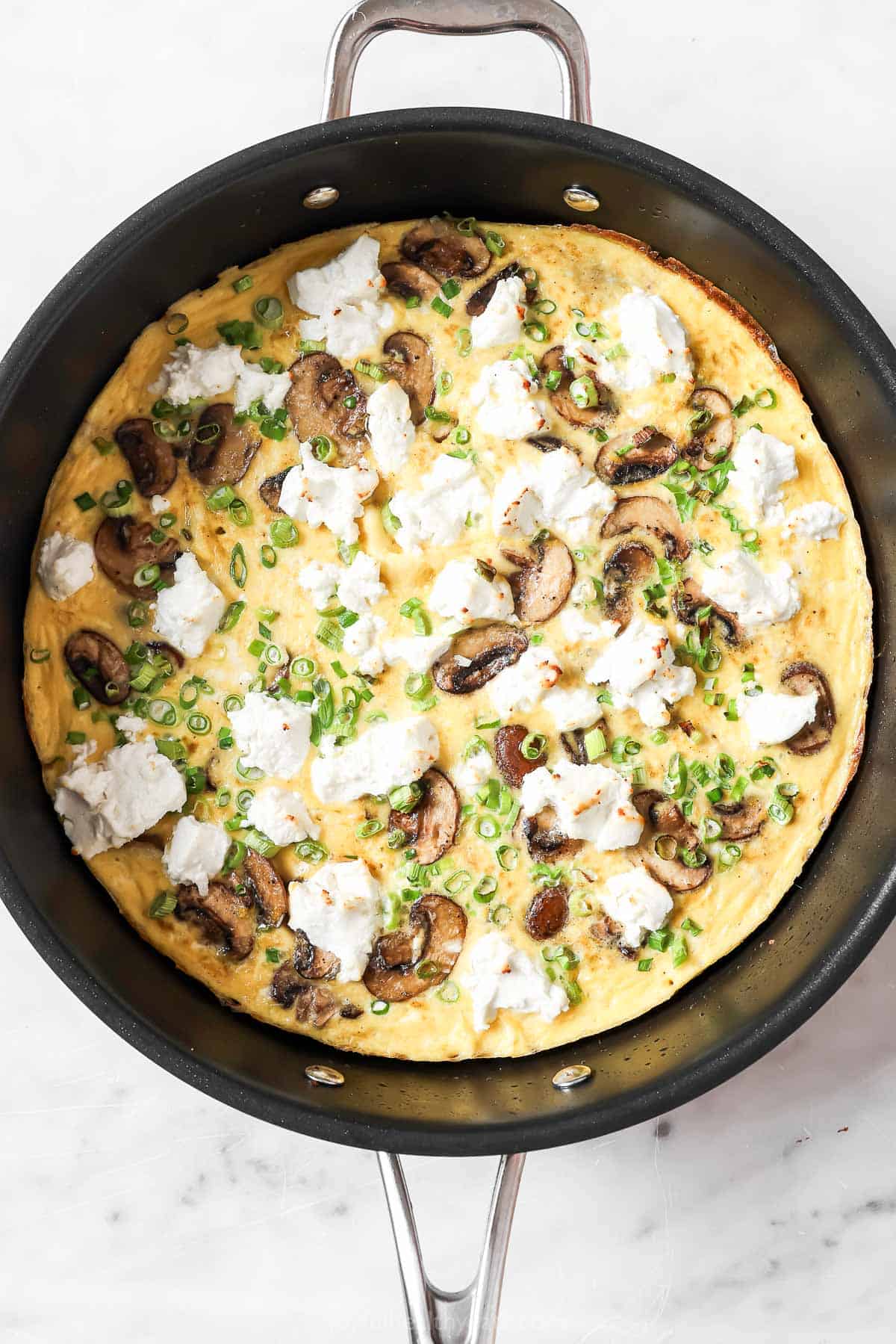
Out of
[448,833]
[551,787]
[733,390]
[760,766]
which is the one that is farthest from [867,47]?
[448,833]

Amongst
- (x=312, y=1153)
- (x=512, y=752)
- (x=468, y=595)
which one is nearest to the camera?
(x=468, y=595)

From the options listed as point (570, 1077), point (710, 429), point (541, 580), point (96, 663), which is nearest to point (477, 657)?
point (541, 580)

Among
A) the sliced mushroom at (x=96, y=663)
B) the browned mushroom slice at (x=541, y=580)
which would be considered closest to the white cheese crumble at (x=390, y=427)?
the browned mushroom slice at (x=541, y=580)

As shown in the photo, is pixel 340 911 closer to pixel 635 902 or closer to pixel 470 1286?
pixel 635 902

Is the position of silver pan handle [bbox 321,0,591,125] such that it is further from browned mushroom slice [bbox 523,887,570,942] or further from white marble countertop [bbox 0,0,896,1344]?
browned mushroom slice [bbox 523,887,570,942]

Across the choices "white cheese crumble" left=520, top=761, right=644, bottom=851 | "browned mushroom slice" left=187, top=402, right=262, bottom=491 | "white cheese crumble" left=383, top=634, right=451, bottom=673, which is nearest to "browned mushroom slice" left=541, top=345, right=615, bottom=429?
"white cheese crumble" left=383, top=634, right=451, bottom=673

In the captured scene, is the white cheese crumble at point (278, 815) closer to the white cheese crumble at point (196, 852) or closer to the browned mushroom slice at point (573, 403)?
the white cheese crumble at point (196, 852)
